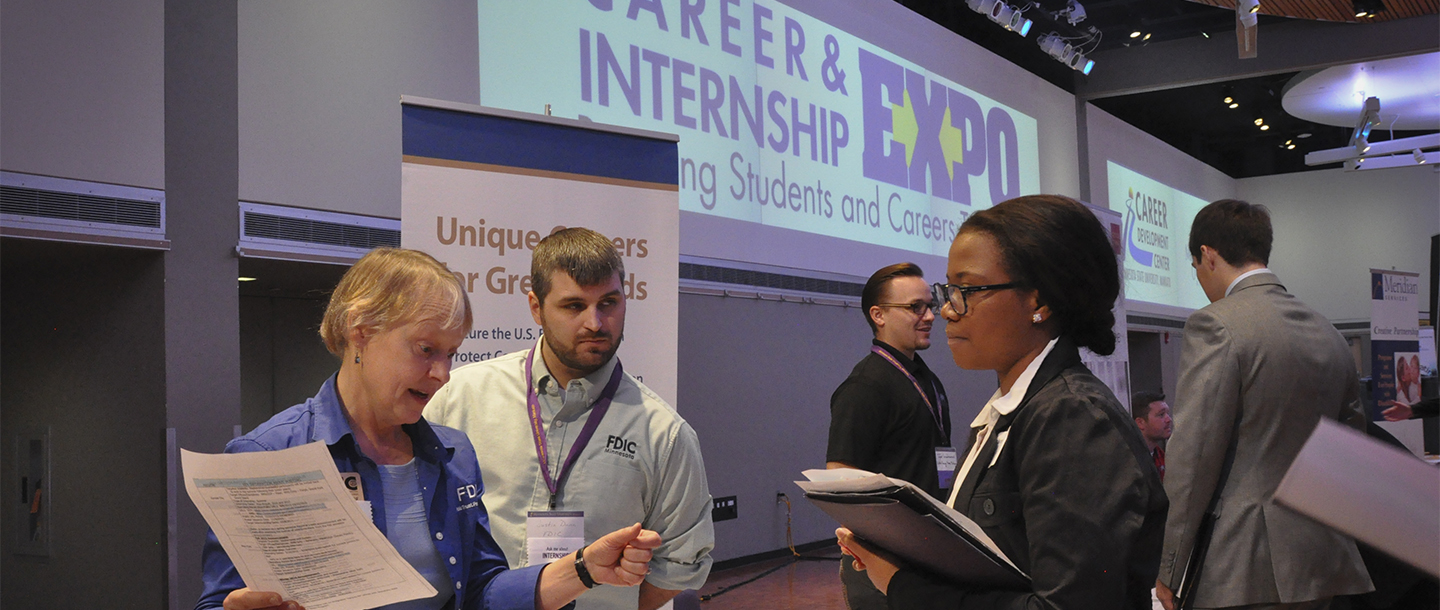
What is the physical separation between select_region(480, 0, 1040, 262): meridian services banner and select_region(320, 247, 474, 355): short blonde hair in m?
4.04

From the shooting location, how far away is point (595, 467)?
2270mm

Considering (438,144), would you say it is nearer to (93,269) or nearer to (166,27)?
(166,27)

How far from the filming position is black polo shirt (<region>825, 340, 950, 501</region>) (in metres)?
2.95

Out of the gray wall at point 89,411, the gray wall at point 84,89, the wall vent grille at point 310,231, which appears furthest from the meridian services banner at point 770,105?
the gray wall at point 89,411

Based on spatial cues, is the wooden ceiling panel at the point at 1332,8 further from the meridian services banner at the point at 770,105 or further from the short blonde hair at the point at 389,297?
the short blonde hair at the point at 389,297

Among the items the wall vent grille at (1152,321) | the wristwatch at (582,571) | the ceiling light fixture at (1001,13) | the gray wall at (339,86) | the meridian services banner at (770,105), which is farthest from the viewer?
the wall vent grille at (1152,321)

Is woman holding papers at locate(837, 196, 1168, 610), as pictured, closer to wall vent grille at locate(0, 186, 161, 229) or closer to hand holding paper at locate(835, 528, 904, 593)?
hand holding paper at locate(835, 528, 904, 593)

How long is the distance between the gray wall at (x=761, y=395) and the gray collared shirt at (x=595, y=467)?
4.50 m

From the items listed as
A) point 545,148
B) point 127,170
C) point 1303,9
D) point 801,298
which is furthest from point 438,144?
point 1303,9

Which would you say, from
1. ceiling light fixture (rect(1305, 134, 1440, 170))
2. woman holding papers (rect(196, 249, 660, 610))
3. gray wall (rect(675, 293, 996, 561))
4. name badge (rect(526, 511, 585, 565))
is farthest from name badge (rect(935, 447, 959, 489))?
ceiling light fixture (rect(1305, 134, 1440, 170))

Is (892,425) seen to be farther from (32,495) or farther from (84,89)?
(32,495)

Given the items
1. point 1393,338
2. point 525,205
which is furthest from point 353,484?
point 1393,338

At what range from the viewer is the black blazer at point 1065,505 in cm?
128

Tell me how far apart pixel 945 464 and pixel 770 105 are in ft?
15.6
